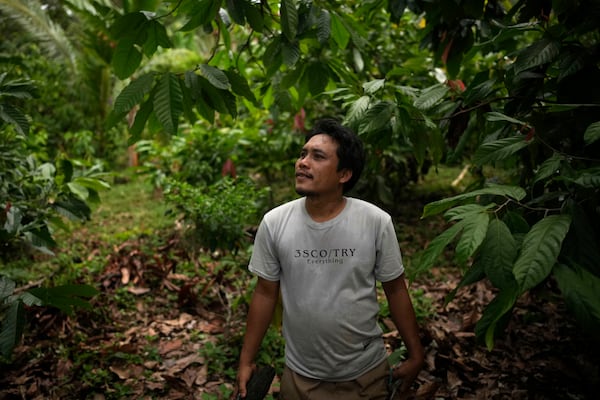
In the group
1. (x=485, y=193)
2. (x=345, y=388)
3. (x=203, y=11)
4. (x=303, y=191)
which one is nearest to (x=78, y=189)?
(x=203, y=11)

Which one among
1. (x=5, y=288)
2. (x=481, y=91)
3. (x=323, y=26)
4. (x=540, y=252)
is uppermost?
(x=323, y=26)

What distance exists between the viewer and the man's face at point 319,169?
1.49 meters

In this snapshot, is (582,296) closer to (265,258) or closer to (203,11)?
(265,258)

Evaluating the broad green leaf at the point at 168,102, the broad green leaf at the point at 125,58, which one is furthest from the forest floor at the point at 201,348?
the broad green leaf at the point at 125,58

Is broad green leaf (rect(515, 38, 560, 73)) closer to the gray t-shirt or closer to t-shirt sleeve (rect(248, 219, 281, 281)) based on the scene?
the gray t-shirt

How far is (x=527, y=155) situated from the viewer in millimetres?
1669

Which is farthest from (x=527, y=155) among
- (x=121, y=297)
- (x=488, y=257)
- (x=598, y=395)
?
(x=121, y=297)

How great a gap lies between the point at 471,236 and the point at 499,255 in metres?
0.08

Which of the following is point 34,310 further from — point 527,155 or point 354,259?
point 527,155

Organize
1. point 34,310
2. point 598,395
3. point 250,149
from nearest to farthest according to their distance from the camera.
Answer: point 598,395
point 34,310
point 250,149

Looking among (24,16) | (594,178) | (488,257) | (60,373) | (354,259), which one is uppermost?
(24,16)

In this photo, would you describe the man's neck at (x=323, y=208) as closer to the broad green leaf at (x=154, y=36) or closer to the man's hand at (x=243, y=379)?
the man's hand at (x=243, y=379)

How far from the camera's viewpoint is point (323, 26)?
1.74m

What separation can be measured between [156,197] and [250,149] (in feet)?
9.16
